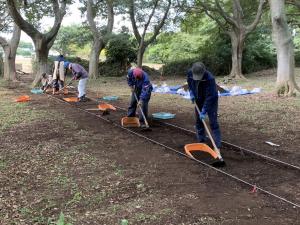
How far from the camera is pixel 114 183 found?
19.7 feet

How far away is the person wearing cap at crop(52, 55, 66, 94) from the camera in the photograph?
17047mm

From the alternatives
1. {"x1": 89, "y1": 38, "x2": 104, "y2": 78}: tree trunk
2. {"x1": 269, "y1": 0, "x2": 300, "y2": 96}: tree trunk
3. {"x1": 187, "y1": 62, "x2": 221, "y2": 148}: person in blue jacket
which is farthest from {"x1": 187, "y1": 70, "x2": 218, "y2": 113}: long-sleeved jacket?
{"x1": 89, "y1": 38, "x2": 104, "y2": 78}: tree trunk

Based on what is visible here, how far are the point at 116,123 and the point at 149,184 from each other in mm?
4842

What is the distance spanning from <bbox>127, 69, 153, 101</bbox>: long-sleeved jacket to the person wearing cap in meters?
7.54

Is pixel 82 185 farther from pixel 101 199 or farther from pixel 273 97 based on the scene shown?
pixel 273 97

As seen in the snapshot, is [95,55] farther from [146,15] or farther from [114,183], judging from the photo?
[114,183]

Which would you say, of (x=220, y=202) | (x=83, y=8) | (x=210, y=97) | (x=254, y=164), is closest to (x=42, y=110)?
(x=210, y=97)

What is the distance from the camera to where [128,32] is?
97.1ft

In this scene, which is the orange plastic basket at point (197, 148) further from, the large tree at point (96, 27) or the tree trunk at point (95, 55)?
the tree trunk at point (95, 55)

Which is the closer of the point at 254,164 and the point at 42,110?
the point at 254,164

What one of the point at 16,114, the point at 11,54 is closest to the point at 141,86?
the point at 16,114

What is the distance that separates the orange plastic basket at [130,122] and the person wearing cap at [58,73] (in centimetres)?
751

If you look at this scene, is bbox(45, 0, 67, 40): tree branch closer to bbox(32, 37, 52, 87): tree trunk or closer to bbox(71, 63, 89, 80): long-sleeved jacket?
bbox(32, 37, 52, 87): tree trunk

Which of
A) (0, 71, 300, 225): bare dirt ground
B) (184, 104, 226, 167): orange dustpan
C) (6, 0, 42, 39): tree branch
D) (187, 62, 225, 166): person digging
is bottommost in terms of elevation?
(0, 71, 300, 225): bare dirt ground
